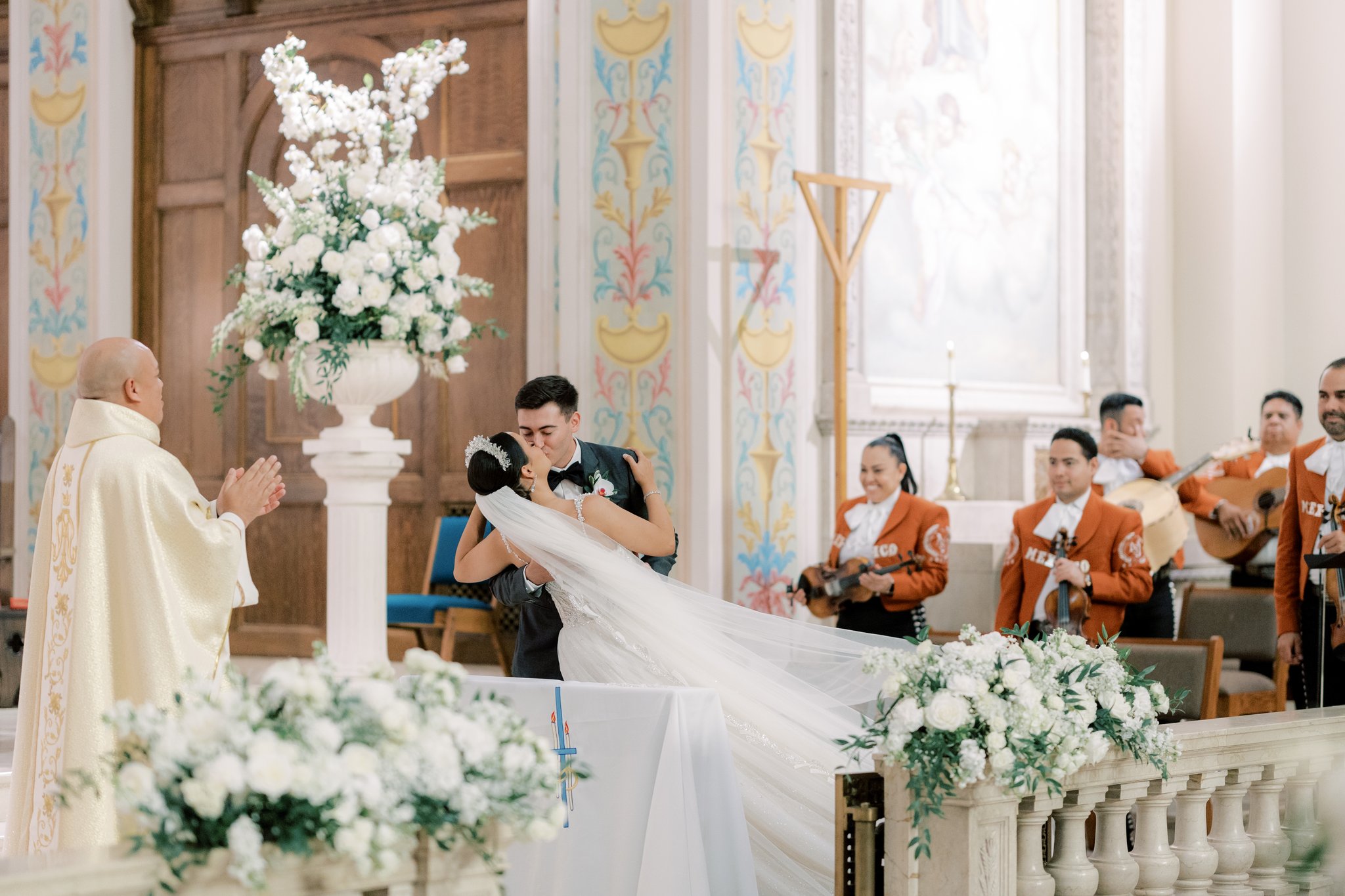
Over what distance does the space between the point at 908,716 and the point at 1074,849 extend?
1.76 feet

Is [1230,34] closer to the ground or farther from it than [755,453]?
farther from it

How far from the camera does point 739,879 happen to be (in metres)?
3.56

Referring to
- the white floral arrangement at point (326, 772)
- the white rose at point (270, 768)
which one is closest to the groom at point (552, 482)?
the white floral arrangement at point (326, 772)

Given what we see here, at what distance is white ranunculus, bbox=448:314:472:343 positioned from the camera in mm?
4801

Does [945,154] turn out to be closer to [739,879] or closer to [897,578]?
[897,578]

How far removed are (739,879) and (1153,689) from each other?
101 centimetres

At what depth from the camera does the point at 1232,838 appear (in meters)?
3.44

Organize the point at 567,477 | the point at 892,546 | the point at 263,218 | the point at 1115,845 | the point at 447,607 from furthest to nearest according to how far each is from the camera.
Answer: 1. the point at 263,218
2. the point at 447,607
3. the point at 892,546
4. the point at 567,477
5. the point at 1115,845

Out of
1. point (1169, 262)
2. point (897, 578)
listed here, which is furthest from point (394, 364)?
point (1169, 262)

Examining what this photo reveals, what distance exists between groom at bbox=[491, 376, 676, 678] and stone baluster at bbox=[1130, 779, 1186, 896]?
1.48 meters

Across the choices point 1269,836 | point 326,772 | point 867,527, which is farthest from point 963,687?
point 867,527

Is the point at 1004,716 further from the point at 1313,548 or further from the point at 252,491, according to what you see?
the point at 1313,548

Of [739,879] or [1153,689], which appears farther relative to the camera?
[739,879]

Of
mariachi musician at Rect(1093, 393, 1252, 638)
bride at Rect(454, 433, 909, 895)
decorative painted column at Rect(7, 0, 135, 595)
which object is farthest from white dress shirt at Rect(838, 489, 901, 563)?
decorative painted column at Rect(7, 0, 135, 595)
